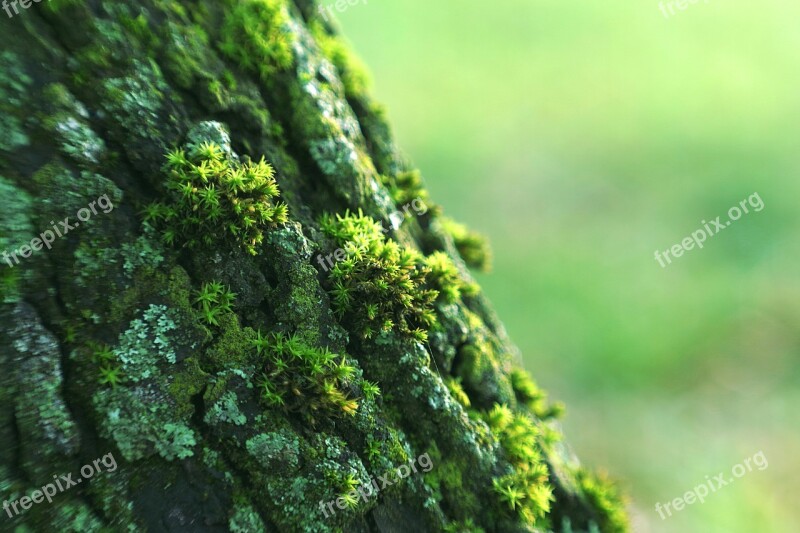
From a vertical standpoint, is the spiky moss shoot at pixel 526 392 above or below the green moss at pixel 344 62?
below

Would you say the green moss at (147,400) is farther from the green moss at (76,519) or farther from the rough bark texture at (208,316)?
the green moss at (76,519)

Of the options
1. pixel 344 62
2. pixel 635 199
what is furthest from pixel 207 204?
pixel 635 199

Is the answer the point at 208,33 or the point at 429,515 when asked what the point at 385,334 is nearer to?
the point at 429,515

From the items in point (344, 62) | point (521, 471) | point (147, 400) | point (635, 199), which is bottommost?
point (521, 471)

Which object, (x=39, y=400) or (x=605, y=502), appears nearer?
(x=39, y=400)

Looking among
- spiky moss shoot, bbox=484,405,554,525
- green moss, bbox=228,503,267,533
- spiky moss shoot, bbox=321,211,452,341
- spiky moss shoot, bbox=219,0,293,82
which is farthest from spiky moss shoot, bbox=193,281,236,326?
spiky moss shoot, bbox=484,405,554,525

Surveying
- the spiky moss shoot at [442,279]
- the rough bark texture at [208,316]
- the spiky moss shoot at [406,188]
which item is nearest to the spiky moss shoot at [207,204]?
the rough bark texture at [208,316]

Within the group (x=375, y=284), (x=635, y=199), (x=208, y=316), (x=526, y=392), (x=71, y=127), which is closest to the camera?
(x=71, y=127)

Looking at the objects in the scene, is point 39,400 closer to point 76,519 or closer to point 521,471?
point 76,519
